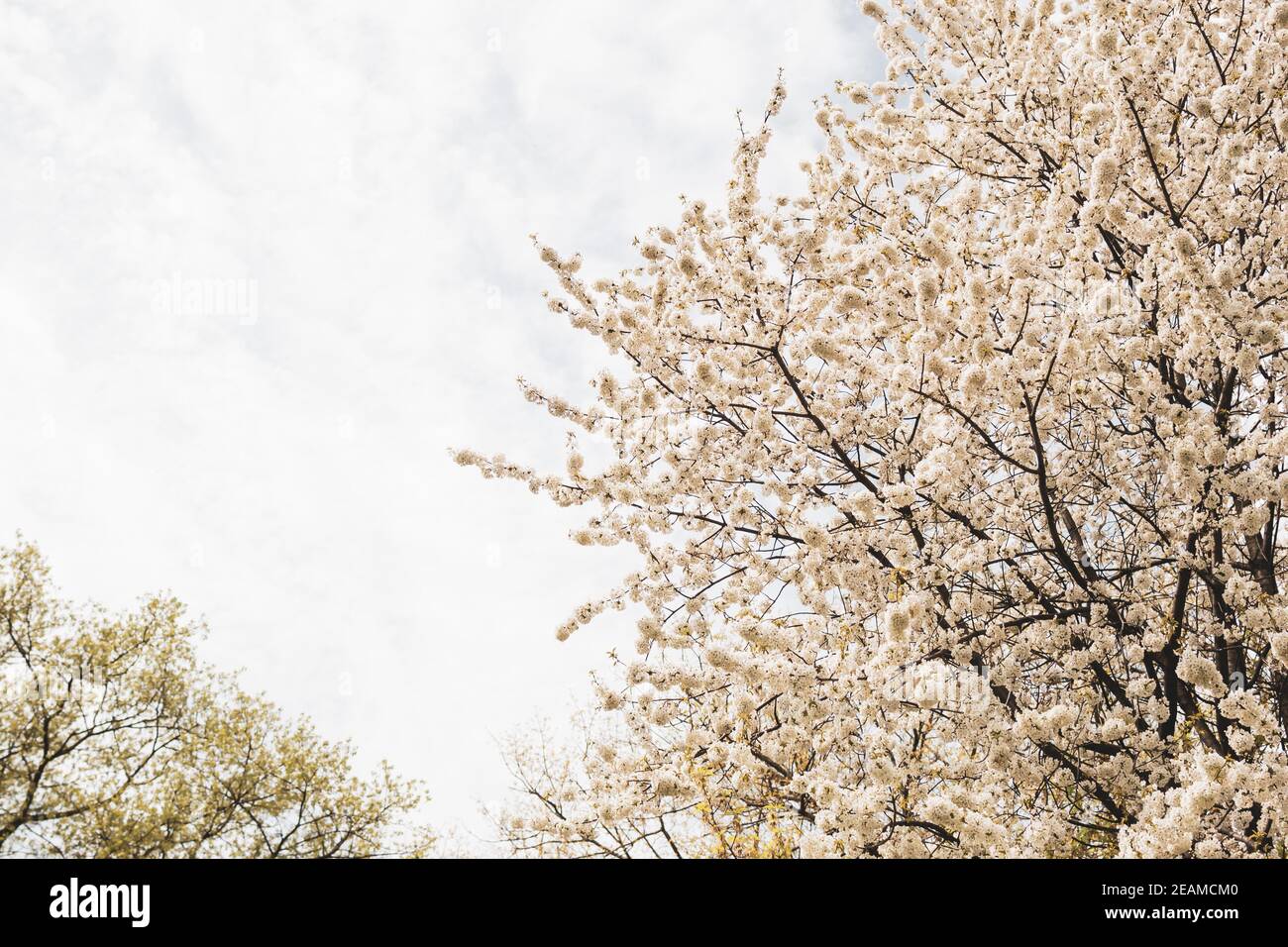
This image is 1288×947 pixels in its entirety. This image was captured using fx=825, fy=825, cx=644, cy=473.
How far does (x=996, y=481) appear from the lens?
16.7 feet

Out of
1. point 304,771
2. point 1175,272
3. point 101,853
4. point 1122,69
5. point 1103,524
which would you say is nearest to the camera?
point 1175,272

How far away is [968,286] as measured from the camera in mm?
3732

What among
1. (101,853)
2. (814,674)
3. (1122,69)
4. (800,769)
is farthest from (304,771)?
(1122,69)

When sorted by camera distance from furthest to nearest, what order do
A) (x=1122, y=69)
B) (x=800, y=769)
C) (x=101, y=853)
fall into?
(x=101, y=853) → (x=800, y=769) → (x=1122, y=69)

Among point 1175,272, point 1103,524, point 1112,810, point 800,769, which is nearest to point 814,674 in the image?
point 800,769

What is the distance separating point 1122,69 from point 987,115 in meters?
1.06

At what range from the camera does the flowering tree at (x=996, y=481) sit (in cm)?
394

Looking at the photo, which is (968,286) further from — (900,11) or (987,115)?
(900,11)

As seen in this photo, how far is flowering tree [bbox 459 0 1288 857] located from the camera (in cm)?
394

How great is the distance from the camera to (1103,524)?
19.2 feet

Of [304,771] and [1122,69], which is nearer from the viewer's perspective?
[1122,69]

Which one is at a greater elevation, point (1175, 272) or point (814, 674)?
point (1175, 272)
